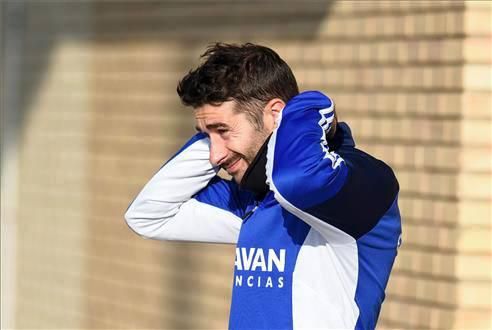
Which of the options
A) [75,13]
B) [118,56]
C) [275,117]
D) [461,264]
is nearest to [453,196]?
[461,264]

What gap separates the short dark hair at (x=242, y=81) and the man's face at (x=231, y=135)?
0.02 metres

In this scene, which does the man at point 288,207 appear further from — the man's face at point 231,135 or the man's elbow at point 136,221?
the man's elbow at point 136,221

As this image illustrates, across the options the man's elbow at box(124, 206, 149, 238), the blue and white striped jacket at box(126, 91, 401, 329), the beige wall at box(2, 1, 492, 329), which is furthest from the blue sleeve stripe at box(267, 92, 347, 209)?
the beige wall at box(2, 1, 492, 329)

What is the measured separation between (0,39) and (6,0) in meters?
0.28

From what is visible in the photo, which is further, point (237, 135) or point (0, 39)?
point (0, 39)

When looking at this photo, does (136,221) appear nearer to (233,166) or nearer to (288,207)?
(233,166)

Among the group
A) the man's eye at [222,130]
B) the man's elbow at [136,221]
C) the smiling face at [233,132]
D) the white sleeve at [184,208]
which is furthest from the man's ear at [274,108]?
the man's elbow at [136,221]

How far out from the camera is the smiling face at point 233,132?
10.6 ft

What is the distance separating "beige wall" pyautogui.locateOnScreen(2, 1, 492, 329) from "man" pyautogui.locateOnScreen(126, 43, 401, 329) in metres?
1.82

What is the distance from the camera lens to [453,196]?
5043 mm

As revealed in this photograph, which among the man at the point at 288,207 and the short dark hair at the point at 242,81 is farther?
the short dark hair at the point at 242,81

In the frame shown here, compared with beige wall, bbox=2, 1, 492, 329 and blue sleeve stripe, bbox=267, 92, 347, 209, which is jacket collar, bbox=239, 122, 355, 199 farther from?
beige wall, bbox=2, 1, 492, 329

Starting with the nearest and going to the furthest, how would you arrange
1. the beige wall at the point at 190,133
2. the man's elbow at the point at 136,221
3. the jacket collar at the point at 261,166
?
the jacket collar at the point at 261,166 → the man's elbow at the point at 136,221 → the beige wall at the point at 190,133

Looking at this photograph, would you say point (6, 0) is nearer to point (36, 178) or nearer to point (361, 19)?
point (36, 178)
